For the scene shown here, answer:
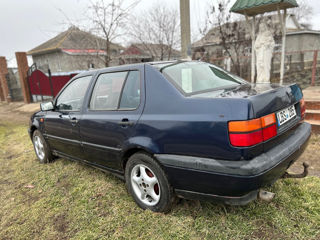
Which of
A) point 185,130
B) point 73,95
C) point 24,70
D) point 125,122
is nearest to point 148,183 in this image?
point 125,122

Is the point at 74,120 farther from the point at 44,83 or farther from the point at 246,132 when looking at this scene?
the point at 44,83

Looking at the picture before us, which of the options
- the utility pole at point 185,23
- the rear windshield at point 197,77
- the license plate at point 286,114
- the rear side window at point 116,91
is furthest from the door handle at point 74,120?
the utility pole at point 185,23

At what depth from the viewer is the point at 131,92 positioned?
2619mm

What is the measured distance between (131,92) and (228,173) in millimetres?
1379

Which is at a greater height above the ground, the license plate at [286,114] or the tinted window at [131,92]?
the tinted window at [131,92]

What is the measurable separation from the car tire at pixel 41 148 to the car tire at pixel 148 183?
2259 mm

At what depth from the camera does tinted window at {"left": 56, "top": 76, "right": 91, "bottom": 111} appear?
334 centimetres

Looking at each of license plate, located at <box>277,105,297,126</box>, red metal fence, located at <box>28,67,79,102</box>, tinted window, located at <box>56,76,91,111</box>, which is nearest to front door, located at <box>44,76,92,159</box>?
tinted window, located at <box>56,76,91,111</box>

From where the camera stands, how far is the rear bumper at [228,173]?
181cm

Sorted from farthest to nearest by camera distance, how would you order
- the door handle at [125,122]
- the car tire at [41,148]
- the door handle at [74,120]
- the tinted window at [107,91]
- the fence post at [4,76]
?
the fence post at [4,76], the car tire at [41,148], the door handle at [74,120], the tinted window at [107,91], the door handle at [125,122]

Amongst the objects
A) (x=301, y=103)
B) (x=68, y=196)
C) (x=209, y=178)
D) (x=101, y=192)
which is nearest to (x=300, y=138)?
(x=301, y=103)

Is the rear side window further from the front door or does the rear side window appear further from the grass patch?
the grass patch

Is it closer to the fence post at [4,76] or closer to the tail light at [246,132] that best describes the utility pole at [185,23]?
the tail light at [246,132]

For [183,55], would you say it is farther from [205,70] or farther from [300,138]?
[300,138]
